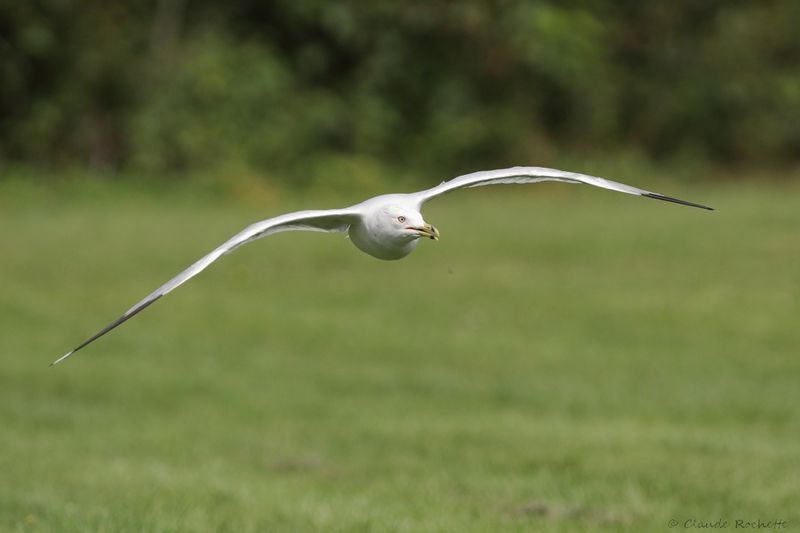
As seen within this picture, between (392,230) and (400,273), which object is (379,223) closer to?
(392,230)

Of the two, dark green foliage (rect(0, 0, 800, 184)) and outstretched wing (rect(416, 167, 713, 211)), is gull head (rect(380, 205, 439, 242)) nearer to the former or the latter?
outstretched wing (rect(416, 167, 713, 211))

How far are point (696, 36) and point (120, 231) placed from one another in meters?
17.4

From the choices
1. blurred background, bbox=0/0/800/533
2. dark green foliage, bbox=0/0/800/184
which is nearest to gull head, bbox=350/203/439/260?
blurred background, bbox=0/0/800/533

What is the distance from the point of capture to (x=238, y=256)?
19.2 m

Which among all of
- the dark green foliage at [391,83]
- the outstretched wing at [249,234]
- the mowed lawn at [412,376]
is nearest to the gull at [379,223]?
the outstretched wing at [249,234]

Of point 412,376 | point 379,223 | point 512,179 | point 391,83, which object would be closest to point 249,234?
point 379,223

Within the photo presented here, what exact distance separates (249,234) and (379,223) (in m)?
0.36

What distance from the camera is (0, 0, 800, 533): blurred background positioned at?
25.2 ft

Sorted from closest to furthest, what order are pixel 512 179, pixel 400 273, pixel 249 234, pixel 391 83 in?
pixel 249 234 → pixel 512 179 → pixel 400 273 → pixel 391 83

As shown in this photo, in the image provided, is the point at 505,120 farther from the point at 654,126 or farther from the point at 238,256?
the point at 238,256

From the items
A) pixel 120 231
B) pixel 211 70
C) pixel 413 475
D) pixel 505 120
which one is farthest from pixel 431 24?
pixel 413 475

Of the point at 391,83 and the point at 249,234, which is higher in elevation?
the point at 391,83

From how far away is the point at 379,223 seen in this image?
3531mm

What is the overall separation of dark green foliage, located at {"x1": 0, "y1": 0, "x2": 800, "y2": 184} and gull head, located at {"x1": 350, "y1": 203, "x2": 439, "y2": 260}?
78.6ft
